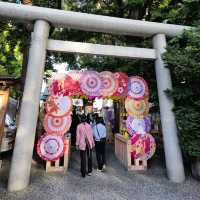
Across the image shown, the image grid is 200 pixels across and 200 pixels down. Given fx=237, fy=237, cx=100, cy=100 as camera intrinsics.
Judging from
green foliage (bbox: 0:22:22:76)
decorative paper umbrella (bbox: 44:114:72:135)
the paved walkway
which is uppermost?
green foliage (bbox: 0:22:22:76)

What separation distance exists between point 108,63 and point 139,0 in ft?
10.0

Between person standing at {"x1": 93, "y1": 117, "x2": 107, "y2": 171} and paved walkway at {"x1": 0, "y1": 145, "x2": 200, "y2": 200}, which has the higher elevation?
person standing at {"x1": 93, "y1": 117, "x2": 107, "y2": 171}

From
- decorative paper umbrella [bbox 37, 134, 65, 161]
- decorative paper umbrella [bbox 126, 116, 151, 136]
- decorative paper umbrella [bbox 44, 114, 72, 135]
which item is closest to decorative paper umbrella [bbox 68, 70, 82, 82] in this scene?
decorative paper umbrella [bbox 44, 114, 72, 135]

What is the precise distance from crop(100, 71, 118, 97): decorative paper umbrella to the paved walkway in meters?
2.44

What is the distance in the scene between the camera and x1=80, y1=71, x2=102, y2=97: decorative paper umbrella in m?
7.11

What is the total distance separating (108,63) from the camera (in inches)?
445

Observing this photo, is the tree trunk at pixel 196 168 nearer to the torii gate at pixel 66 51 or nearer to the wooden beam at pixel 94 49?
the torii gate at pixel 66 51

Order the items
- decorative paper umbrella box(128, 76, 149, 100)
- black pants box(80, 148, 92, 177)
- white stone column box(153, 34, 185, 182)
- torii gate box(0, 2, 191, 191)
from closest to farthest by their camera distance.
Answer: torii gate box(0, 2, 191, 191) < white stone column box(153, 34, 185, 182) < black pants box(80, 148, 92, 177) < decorative paper umbrella box(128, 76, 149, 100)

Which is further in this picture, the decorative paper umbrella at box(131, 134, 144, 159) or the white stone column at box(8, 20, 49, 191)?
the decorative paper umbrella at box(131, 134, 144, 159)

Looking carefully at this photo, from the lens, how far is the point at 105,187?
5875 mm

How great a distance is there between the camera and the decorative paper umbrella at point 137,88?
7512 mm

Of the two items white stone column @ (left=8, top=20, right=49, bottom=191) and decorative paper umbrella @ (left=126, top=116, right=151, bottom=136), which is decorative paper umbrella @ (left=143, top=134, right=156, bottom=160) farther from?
white stone column @ (left=8, top=20, right=49, bottom=191)

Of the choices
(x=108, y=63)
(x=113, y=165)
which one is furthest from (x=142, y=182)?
(x=108, y=63)

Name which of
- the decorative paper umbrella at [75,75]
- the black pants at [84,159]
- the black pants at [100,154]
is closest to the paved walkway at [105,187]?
the black pants at [84,159]
